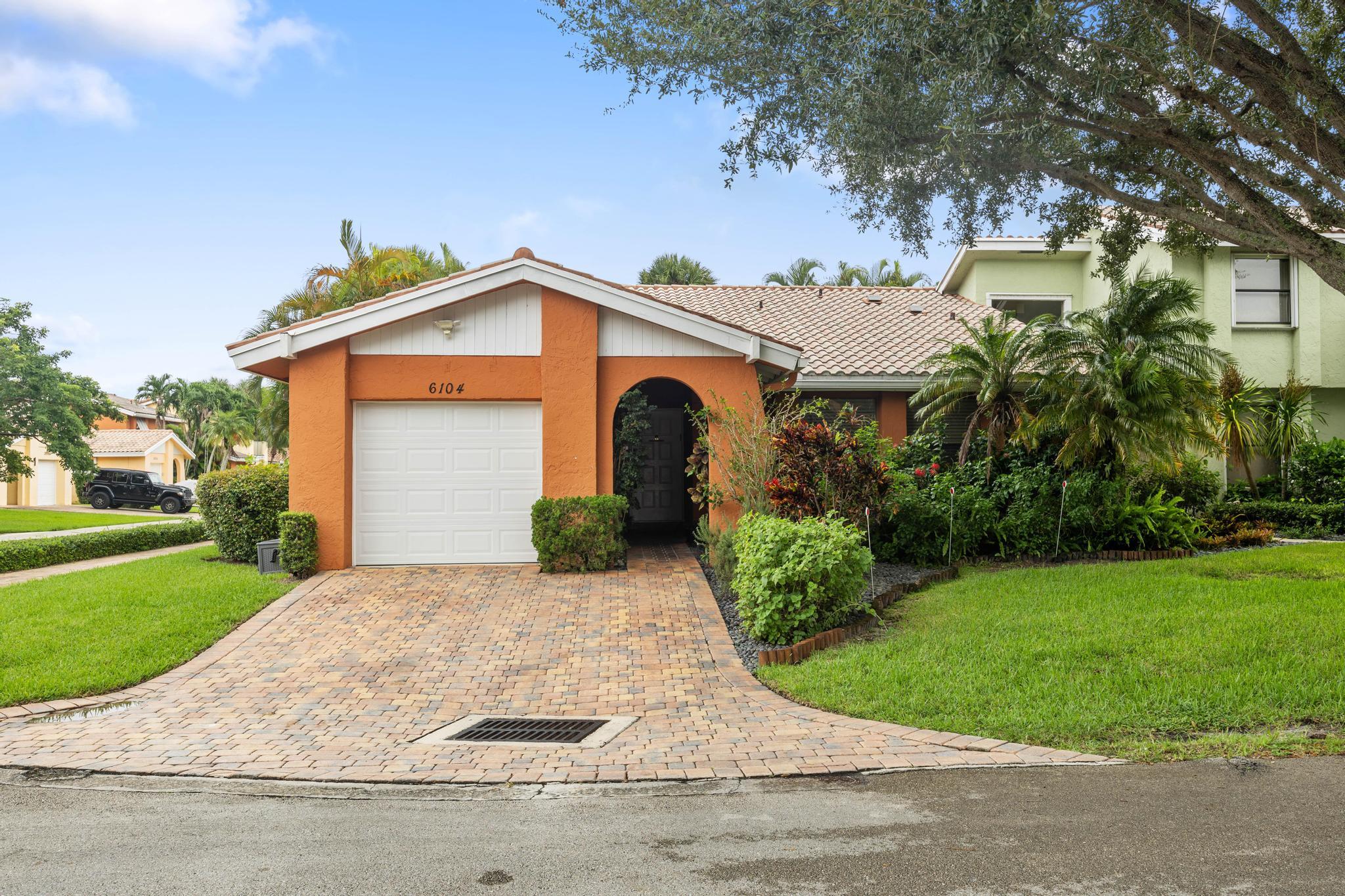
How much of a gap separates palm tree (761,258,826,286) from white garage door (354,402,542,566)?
21.9m

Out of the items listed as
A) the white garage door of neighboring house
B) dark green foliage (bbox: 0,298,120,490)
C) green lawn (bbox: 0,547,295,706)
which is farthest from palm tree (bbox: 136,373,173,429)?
green lawn (bbox: 0,547,295,706)

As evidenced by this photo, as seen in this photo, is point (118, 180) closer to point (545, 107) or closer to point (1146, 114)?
point (545, 107)

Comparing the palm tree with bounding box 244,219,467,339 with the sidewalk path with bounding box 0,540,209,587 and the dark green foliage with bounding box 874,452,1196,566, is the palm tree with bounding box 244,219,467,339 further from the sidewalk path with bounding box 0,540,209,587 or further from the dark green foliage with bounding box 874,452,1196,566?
the dark green foliage with bounding box 874,452,1196,566

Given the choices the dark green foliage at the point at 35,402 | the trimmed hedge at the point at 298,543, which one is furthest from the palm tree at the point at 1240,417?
the dark green foliage at the point at 35,402

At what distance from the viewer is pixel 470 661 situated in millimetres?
8336

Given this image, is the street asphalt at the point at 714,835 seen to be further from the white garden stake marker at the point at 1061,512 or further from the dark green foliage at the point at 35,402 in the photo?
the dark green foliage at the point at 35,402

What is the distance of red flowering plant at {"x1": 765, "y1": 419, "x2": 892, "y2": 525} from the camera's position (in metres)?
10.3

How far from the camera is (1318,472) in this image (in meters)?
16.5

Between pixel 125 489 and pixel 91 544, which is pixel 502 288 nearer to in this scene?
pixel 91 544

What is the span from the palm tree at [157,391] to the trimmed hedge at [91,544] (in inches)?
2032

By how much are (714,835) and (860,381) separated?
11419 millimetres

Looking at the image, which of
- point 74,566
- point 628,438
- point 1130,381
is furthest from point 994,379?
point 74,566

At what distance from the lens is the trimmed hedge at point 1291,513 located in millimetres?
15453

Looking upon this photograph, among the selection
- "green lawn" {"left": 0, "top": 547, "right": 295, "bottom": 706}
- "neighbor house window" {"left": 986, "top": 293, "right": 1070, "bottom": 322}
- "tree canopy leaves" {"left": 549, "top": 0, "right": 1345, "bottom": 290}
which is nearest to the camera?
"tree canopy leaves" {"left": 549, "top": 0, "right": 1345, "bottom": 290}
